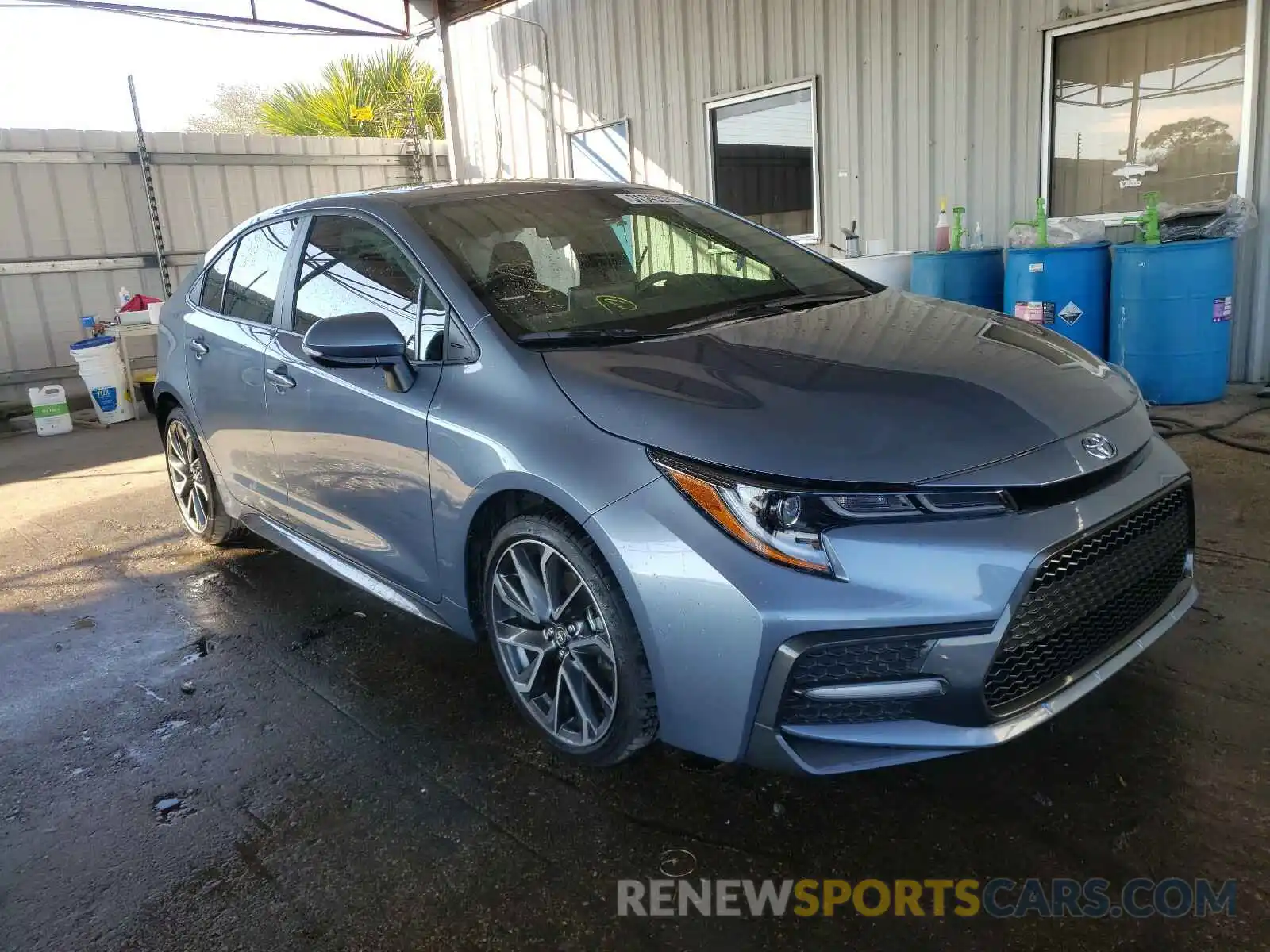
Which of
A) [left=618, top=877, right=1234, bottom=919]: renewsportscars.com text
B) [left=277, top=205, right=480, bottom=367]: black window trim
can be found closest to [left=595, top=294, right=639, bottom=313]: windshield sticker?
[left=277, top=205, right=480, bottom=367]: black window trim

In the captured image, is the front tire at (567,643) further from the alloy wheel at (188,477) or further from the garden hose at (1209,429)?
the garden hose at (1209,429)

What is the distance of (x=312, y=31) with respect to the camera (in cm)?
1009

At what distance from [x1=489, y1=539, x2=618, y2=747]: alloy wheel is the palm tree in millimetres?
14059

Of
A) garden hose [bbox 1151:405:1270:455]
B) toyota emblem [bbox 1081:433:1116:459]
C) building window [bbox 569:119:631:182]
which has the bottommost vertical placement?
garden hose [bbox 1151:405:1270:455]

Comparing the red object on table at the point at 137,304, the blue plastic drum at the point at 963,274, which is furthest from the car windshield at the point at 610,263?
the red object on table at the point at 137,304

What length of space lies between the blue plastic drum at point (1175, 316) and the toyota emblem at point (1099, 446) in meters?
3.84

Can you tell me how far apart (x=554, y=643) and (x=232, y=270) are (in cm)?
230

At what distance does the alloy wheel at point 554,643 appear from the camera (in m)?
2.19

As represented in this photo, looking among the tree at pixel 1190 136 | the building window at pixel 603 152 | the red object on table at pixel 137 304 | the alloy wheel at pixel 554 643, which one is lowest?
the alloy wheel at pixel 554 643

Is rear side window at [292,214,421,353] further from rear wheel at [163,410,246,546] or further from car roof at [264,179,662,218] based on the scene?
rear wheel at [163,410,246,546]

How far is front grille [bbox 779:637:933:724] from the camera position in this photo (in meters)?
1.75

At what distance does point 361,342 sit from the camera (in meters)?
2.43

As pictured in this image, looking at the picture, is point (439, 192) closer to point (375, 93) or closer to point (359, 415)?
point (359, 415)

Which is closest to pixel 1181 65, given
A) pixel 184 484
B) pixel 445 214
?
pixel 445 214
